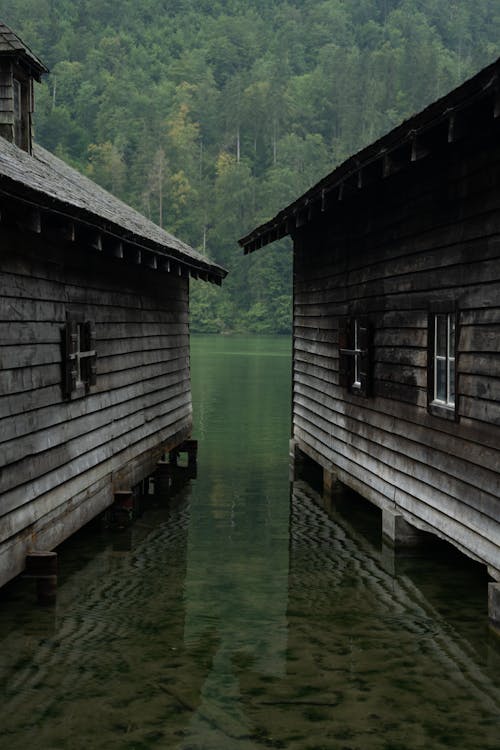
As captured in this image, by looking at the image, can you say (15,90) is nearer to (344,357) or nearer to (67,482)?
(344,357)

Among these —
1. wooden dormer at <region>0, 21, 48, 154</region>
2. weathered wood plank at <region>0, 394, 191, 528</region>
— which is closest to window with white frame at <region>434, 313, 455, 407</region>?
weathered wood plank at <region>0, 394, 191, 528</region>

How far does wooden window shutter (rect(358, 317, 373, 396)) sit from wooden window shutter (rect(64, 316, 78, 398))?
3939 mm

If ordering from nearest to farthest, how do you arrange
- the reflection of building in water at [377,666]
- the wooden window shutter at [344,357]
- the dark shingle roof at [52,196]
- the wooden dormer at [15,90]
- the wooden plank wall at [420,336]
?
the reflection of building in water at [377,666] < the dark shingle roof at [52,196] < the wooden plank wall at [420,336] < the wooden dormer at [15,90] < the wooden window shutter at [344,357]

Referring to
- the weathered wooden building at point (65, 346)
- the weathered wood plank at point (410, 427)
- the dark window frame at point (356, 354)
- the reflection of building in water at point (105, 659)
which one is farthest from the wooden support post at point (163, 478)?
the reflection of building in water at point (105, 659)

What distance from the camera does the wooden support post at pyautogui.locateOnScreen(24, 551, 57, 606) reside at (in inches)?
409

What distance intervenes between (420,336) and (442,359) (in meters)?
0.63

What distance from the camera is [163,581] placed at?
11.6 meters

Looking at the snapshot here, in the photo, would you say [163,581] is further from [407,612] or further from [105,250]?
[105,250]

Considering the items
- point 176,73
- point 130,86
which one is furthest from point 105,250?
point 176,73

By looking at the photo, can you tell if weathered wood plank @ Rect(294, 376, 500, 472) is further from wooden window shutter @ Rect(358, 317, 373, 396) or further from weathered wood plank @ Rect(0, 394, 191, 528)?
weathered wood plank @ Rect(0, 394, 191, 528)

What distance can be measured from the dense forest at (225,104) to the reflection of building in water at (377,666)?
102911 mm

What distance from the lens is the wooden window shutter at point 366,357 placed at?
1409cm

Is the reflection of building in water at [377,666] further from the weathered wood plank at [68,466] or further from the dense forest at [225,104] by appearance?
the dense forest at [225,104]

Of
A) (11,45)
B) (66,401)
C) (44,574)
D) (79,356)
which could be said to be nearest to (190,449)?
(79,356)
